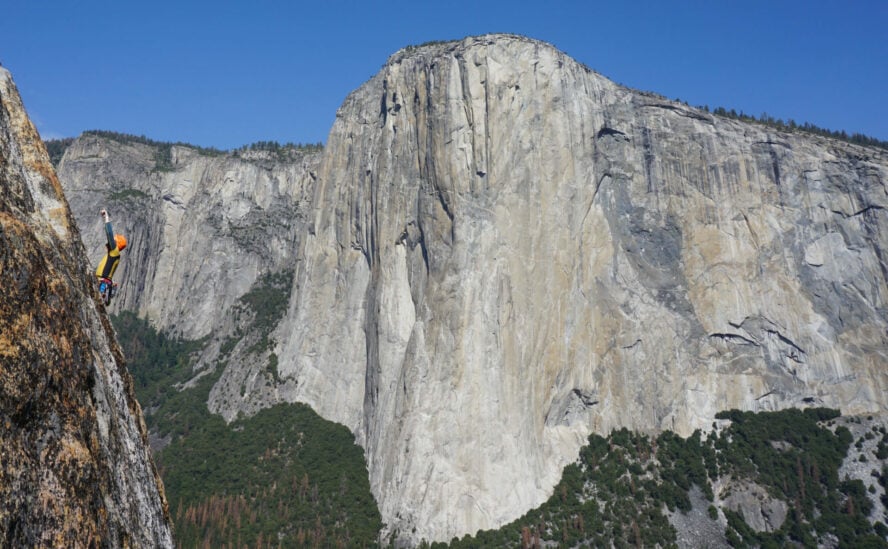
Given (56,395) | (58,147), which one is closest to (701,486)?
(56,395)

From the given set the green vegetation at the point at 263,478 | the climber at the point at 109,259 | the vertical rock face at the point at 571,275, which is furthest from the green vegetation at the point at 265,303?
the climber at the point at 109,259

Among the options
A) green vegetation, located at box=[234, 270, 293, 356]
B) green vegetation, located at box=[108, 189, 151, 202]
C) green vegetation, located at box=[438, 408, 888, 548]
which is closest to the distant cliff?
green vegetation, located at box=[438, 408, 888, 548]

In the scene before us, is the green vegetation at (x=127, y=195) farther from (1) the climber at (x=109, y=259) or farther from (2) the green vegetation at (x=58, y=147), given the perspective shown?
(1) the climber at (x=109, y=259)

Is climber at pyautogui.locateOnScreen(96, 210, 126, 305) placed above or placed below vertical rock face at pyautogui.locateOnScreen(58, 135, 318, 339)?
below

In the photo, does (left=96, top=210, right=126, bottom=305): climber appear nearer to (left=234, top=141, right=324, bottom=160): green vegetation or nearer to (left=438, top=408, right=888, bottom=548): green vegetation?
(left=438, top=408, right=888, bottom=548): green vegetation

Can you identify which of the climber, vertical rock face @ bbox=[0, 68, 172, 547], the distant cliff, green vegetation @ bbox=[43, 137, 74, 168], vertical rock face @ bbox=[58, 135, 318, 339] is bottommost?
vertical rock face @ bbox=[0, 68, 172, 547]

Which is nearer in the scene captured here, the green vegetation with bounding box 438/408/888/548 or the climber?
the climber

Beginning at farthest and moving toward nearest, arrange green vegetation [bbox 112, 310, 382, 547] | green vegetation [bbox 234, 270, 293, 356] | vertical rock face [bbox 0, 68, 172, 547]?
green vegetation [bbox 234, 270, 293, 356] < green vegetation [bbox 112, 310, 382, 547] < vertical rock face [bbox 0, 68, 172, 547]
